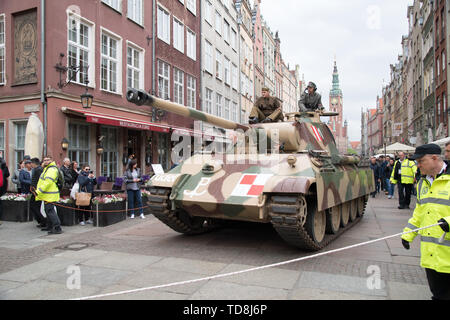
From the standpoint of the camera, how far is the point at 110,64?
587 inches

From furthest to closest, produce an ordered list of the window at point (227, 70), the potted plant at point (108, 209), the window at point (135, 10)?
the window at point (227, 70)
the window at point (135, 10)
the potted plant at point (108, 209)

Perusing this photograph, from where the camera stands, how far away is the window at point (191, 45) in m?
22.0

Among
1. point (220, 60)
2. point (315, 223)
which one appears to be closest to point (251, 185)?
point (315, 223)

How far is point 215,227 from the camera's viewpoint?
821cm

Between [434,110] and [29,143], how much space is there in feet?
83.3

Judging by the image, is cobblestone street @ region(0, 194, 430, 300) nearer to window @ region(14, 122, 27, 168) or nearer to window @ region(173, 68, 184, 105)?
window @ region(14, 122, 27, 168)

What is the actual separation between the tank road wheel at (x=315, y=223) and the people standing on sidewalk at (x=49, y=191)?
5.26 meters

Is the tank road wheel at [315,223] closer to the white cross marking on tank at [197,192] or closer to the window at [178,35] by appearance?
the white cross marking on tank at [197,192]

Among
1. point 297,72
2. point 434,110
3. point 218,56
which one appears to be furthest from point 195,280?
point 297,72

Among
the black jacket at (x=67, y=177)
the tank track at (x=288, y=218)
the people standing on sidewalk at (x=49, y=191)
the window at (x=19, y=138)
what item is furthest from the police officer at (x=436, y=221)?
the window at (x=19, y=138)

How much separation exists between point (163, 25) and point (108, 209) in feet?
41.1

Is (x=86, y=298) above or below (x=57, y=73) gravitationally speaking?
below

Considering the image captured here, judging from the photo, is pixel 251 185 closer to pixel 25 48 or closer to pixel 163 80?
pixel 25 48
